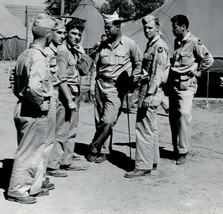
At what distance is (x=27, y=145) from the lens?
4918 millimetres

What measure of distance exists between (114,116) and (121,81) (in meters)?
0.49

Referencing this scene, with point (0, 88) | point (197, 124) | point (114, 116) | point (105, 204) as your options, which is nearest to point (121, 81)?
point (114, 116)

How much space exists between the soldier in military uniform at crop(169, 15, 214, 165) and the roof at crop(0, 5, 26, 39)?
36.4 m

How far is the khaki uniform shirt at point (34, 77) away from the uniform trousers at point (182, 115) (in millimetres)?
2523

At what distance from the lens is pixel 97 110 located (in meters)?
6.92

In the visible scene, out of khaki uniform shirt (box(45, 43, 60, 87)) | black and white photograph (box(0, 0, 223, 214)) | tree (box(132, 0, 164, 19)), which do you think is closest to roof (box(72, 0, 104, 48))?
black and white photograph (box(0, 0, 223, 214))

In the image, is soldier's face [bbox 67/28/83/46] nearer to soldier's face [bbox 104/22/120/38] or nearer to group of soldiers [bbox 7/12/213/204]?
group of soldiers [bbox 7/12/213/204]

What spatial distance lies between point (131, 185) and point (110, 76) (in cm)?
164

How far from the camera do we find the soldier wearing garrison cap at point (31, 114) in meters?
4.76

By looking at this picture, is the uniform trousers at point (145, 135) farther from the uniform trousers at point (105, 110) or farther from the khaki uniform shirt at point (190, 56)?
the khaki uniform shirt at point (190, 56)

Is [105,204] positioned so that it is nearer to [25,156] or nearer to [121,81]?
[25,156]

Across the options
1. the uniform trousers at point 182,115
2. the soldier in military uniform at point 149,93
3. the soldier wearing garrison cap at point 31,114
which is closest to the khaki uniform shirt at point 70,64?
the soldier in military uniform at point 149,93

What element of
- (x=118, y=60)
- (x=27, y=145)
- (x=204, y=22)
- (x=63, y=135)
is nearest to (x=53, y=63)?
(x=27, y=145)

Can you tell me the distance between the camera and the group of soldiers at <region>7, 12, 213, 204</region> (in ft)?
16.1
